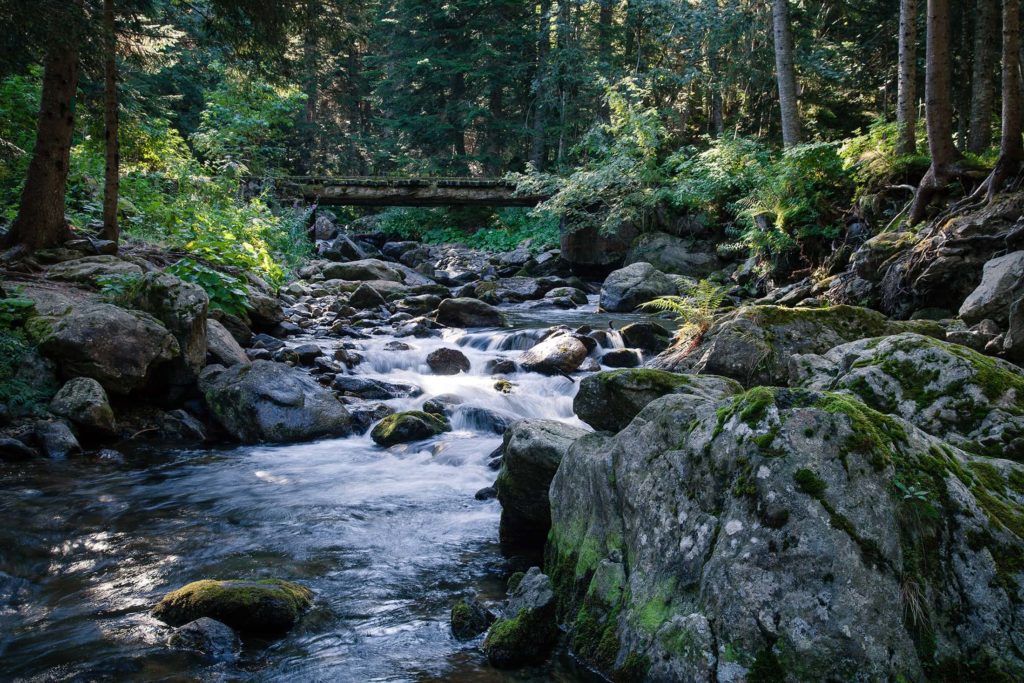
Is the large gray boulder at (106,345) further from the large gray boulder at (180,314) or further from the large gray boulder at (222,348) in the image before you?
the large gray boulder at (222,348)

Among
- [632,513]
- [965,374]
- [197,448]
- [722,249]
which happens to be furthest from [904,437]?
[722,249]

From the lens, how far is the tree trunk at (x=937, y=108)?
35.1 ft

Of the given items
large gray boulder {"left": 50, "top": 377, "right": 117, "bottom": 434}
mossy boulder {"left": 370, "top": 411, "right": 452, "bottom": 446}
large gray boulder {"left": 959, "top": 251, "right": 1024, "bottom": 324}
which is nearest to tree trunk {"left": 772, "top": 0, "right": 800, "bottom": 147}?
large gray boulder {"left": 959, "top": 251, "right": 1024, "bottom": 324}

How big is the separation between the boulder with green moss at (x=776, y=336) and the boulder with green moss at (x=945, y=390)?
2.77 m

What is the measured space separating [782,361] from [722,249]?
36.3 ft

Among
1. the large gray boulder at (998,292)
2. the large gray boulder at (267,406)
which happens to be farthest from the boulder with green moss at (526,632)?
the large gray boulder at (998,292)

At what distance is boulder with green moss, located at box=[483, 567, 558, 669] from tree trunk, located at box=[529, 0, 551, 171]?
28865 millimetres

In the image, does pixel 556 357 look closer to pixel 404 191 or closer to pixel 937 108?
pixel 937 108

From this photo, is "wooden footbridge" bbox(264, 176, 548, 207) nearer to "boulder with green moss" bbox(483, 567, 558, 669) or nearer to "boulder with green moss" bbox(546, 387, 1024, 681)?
"boulder with green moss" bbox(483, 567, 558, 669)

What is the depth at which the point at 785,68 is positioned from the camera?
16.3 meters

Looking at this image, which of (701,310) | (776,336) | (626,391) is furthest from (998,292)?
(626,391)

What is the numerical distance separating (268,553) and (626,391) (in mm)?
3206

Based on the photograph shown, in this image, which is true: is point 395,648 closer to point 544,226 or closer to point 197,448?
point 197,448

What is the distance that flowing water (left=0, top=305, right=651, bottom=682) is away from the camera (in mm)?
4047
